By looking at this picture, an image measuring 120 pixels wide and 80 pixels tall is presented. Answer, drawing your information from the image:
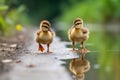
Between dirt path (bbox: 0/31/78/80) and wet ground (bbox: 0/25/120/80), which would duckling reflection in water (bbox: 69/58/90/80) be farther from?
dirt path (bbox: 0/31/78/80)

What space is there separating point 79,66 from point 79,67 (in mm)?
102

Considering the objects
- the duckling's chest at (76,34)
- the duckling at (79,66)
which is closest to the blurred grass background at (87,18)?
the duckling at (79,66)

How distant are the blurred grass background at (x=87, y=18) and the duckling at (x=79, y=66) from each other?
10.5 inches

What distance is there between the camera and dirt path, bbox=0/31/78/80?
6.54 m

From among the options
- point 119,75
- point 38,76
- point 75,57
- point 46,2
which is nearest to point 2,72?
point 38,76

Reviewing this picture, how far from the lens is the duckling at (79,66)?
759cm

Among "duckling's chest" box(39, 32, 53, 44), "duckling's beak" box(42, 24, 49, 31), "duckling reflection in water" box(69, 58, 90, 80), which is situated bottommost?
"duckling reflection in water" box(69, 58, 90, 80)

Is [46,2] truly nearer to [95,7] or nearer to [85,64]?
[95,7]

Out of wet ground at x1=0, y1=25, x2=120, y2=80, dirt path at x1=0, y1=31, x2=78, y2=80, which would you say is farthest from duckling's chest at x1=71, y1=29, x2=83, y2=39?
dirt path at x1=0, y1=31, x2=78, y2=80

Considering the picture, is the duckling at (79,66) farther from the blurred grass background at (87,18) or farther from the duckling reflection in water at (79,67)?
the blurred grass background at (87,18)

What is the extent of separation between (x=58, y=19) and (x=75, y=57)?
36.5 m

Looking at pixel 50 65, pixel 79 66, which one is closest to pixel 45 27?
pixel 79 66

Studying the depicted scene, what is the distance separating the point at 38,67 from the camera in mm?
7461

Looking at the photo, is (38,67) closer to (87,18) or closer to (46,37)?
(46,37)
